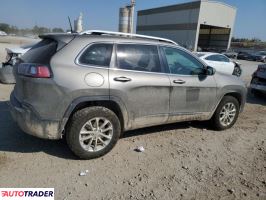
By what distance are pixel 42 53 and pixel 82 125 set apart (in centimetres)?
112

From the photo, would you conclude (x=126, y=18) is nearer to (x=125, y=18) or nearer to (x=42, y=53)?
(x=125, y=18)

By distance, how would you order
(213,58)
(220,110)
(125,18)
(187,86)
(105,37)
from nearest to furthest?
1. (105,37)
2. (187,86)
3. (220,110)
4. (213,58)
5. (125,18)

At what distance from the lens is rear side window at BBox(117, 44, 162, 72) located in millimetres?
3715

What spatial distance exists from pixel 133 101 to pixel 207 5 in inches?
1950

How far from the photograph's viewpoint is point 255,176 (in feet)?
11.7

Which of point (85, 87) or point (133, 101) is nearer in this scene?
point (85, 87)

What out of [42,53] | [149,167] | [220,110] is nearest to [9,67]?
[42,53]

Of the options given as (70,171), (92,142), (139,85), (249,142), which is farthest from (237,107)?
(70,171)

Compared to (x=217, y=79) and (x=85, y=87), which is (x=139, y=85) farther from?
(x=217, y=79)

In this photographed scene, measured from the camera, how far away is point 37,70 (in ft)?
10.6

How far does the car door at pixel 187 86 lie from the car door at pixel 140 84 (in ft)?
0.55

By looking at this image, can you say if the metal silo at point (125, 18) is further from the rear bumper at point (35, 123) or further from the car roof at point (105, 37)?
the rear bumper at point (35, 123)

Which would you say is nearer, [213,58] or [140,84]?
[140,84]

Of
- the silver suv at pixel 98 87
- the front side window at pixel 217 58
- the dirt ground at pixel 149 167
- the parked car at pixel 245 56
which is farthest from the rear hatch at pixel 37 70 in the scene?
the parked car at pixel 245 56
